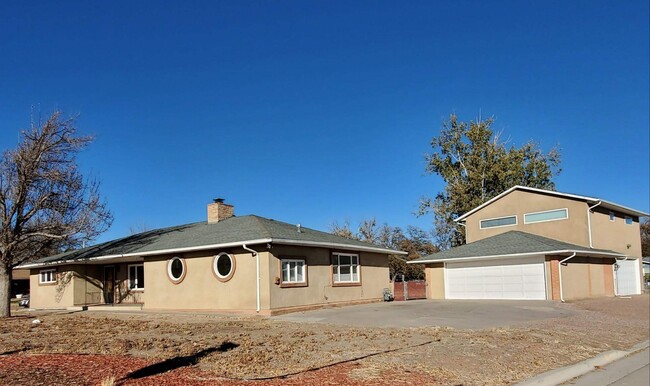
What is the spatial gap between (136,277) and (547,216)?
2335cm

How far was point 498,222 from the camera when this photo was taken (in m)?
35.2

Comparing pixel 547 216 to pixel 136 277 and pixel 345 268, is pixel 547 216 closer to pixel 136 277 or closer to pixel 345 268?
pixel 345 268

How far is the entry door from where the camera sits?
98.9ft

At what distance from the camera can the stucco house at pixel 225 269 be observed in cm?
2109

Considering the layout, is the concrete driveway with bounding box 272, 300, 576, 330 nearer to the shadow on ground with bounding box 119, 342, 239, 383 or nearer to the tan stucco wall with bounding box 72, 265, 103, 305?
the shadow on ground with bounding box 119, 342, 239, 383

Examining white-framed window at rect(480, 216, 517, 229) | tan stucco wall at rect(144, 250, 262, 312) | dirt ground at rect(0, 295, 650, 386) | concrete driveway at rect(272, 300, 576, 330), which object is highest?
white-framed window at rect(480, 216, 517, 229)

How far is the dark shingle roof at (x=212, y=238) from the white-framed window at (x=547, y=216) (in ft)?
34.1

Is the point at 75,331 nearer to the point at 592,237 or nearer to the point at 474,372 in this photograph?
the point at 474,372

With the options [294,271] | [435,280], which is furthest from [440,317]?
[435,280]

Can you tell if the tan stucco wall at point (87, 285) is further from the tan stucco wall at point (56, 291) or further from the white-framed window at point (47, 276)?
the white-framed window at point (47, 276)

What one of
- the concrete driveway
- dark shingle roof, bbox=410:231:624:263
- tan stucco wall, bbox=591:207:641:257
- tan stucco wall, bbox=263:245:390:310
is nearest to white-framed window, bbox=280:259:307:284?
tan stucco wall, bbox=263:245:390:310

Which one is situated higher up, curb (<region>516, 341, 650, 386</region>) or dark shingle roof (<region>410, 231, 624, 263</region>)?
dark shingle roof (<region>410, 231, 624, 263</region>)

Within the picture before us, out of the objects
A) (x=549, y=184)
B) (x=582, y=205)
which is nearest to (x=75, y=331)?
(x=582, y=205)

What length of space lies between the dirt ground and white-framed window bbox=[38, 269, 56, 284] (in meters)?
16.8
